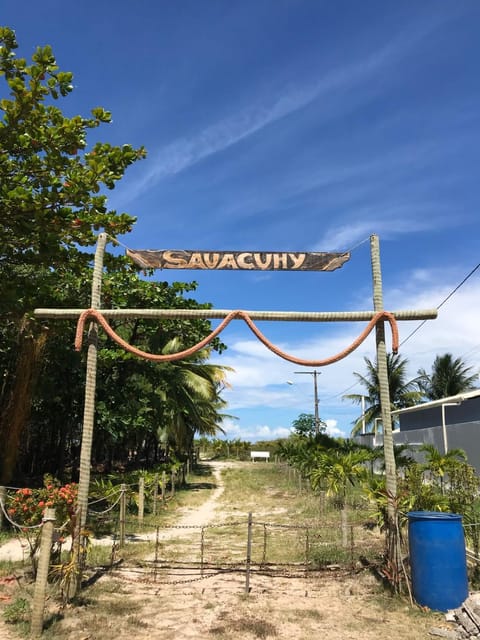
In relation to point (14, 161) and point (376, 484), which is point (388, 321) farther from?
point (14, 161)

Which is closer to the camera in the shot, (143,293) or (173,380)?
(143,293)

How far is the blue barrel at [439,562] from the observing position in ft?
18.3

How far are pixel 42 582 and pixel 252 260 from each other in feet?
16.3

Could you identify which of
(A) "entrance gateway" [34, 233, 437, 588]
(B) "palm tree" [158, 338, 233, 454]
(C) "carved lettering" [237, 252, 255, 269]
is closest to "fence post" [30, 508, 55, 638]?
(A) "entrance gateway" [34, 233, 437, 588]

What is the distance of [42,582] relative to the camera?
5.23 meters

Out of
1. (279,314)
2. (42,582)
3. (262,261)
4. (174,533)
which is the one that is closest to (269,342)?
(279,314)

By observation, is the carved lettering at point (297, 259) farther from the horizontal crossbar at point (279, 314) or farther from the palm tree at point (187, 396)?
the palm tree at point (187, 396)

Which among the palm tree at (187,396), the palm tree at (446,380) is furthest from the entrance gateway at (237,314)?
the palm tree at (446,380)

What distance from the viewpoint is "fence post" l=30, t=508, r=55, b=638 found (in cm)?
508

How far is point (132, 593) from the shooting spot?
6418mm

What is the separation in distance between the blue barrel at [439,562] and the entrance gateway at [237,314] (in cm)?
72

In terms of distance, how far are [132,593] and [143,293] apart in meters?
8.88

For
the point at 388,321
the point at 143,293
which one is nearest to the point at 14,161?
the point at 143,293

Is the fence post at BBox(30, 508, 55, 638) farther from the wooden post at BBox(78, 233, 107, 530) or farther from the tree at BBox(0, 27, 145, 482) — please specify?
the tree at BBox(0, 27, 145, 482)
